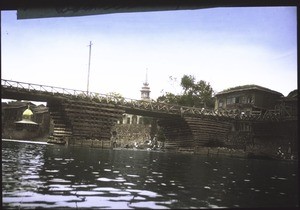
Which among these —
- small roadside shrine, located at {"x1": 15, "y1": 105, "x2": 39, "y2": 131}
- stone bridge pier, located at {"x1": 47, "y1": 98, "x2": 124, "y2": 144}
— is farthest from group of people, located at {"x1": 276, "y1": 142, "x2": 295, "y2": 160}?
small roadside shrine, located at {"x1": 15, "y1": 105, "x2": 39, "y2": 131}

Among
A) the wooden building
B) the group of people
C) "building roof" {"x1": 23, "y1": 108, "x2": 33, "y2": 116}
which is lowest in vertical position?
the group of people

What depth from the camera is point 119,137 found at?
87.1 meters

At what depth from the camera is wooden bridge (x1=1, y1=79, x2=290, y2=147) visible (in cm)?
3988

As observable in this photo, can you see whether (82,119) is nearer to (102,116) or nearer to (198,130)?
(102,116)

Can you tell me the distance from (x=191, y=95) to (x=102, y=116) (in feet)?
117

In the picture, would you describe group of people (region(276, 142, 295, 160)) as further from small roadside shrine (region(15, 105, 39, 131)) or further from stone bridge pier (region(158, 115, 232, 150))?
small roadside shrine (region(15, 105, 39, 131))

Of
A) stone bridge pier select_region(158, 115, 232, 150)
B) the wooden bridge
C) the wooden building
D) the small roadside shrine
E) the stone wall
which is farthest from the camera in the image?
the stone wall

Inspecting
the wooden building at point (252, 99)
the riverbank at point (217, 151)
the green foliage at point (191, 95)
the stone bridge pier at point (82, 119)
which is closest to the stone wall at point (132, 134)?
the green foliage at point (191, 95)

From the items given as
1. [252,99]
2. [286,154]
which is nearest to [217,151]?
[286,154]

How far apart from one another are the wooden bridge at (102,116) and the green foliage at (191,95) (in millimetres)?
19831

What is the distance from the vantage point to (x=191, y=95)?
74.6 m

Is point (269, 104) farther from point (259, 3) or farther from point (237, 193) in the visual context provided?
point (259, 3)

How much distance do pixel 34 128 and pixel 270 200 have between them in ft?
241

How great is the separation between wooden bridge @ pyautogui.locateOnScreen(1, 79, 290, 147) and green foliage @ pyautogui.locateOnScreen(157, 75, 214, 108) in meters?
19.8
